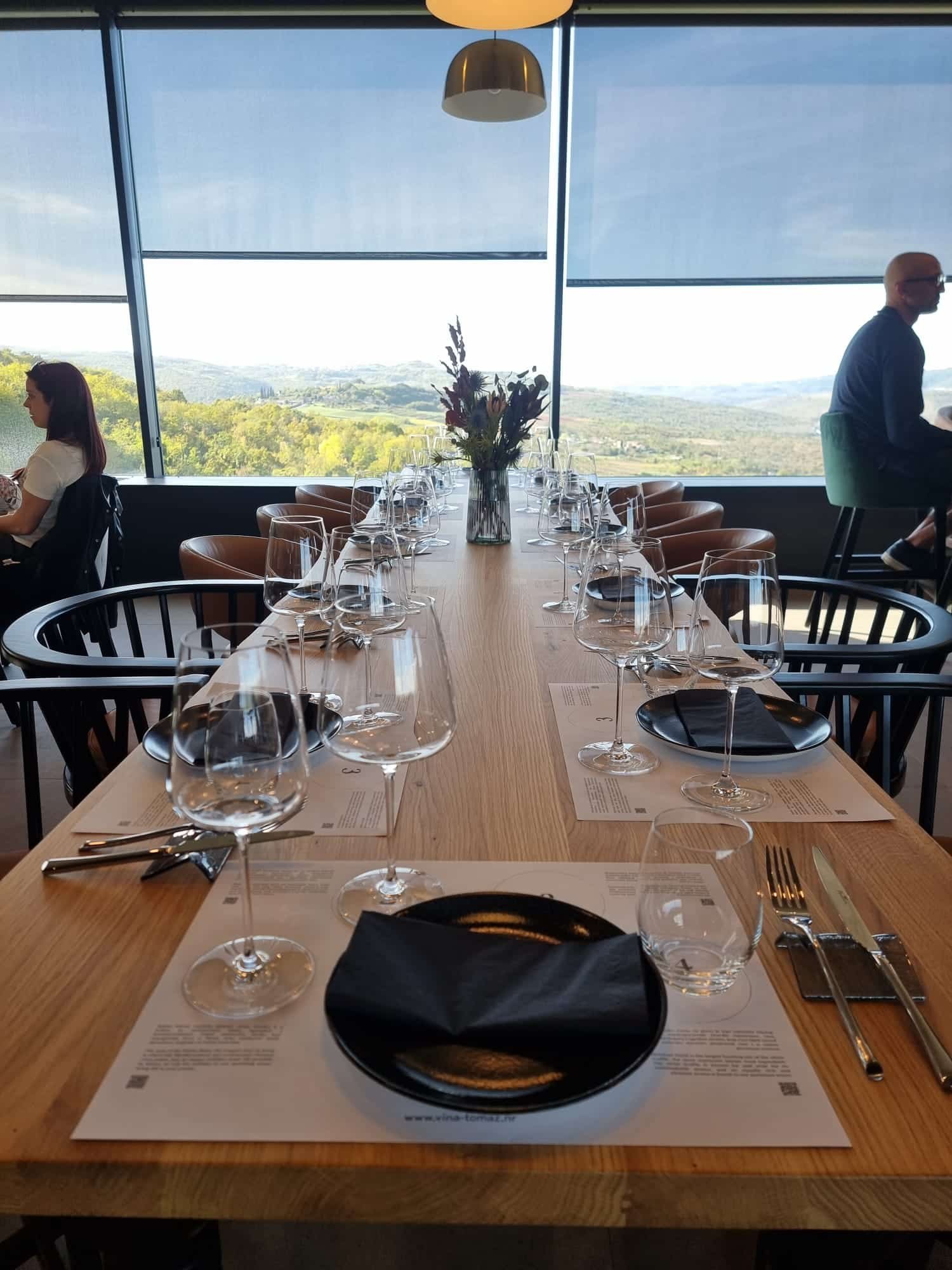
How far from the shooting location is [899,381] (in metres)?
4.45

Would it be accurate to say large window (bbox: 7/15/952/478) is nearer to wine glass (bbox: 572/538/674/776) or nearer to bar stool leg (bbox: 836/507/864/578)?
bar stool leg (bbox: 836/507/864/578)

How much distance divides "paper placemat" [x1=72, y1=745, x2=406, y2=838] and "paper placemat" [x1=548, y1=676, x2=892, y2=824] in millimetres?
246

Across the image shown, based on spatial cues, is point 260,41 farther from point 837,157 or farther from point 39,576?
point 39,576

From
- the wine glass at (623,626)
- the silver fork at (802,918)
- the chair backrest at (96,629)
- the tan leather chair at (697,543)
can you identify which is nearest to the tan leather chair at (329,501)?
the chair backrest at (96,629)

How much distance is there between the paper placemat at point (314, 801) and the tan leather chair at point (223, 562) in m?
1.55

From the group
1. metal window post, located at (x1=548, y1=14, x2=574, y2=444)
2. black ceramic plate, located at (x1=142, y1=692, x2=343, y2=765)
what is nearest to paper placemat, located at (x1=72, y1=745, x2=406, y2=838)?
black ceramic plate, located at (x1=142, y1=692, x2=343, y2=765)

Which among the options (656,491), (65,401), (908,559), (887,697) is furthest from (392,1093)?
(908,559)

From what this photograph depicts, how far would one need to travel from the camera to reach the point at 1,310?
19.5 ft

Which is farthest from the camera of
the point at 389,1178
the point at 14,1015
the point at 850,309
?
the point at 850,309

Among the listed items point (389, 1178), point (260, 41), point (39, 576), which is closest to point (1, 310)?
point (260, 41)

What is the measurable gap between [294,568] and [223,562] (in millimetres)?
1391

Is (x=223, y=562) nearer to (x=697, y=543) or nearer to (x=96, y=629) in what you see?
(x=96, y=629)

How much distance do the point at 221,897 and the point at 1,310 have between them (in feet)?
20.2

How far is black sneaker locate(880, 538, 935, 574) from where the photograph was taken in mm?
4785
